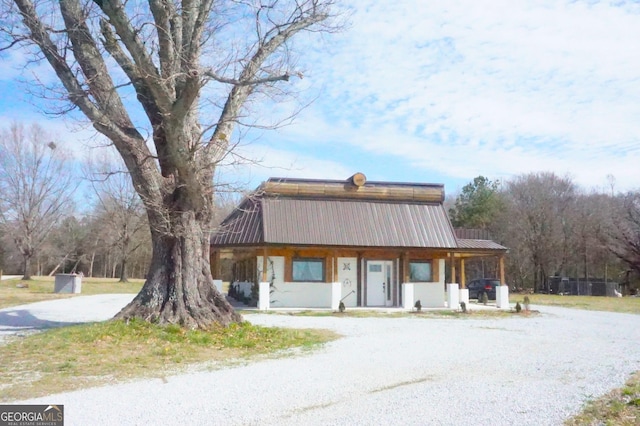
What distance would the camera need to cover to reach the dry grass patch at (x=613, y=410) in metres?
5.85

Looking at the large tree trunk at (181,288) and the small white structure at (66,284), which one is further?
the small white structure at (66,284)

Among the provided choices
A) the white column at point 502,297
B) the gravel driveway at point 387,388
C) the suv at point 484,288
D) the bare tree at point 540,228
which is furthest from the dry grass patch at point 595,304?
the gravel driveway at point 387,388

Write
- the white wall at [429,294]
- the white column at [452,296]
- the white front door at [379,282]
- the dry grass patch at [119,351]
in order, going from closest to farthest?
1. the dry grass patch at [119,351]
2. the white column at [452,296]
3. the white front door at [379,282]
4. the white wall at [429,294]

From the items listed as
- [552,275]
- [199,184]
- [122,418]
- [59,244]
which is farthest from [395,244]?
[59,244]

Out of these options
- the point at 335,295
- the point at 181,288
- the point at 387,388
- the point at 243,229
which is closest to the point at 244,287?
the point at 243,229

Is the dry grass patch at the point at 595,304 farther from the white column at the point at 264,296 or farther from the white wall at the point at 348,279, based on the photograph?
the white column at the point at 264,296

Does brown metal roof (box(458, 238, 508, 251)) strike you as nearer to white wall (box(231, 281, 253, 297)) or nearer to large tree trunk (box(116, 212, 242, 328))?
white wall (box(231, 281, 253, 297))

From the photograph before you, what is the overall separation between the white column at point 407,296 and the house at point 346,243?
0.14 ft

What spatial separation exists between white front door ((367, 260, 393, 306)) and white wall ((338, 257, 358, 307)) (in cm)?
63

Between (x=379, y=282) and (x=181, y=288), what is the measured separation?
41.9 feet

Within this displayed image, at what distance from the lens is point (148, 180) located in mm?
12984

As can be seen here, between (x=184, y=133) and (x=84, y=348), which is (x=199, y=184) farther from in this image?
(x=84, y=348)

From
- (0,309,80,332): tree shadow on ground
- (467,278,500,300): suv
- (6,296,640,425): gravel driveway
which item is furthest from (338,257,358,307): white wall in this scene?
(0,309,80,332): tree shadow on ground

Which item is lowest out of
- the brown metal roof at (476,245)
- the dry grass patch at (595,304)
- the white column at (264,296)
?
the dry grass patch at (595,304)
